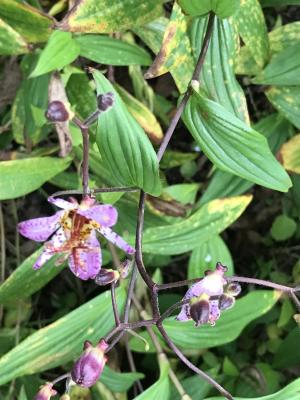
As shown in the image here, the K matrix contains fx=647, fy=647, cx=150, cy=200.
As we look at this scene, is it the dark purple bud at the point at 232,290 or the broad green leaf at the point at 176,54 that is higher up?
the broad green leaf at the point at 176,54

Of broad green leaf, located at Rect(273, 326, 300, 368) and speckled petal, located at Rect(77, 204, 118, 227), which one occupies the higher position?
speckled petal, located at Rect(77, 204, 118, 227)

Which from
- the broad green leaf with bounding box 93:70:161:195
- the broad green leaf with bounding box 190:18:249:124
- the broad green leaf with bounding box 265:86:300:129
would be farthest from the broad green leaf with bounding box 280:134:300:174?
the broad green leaf with bounding box 93:70:161:195

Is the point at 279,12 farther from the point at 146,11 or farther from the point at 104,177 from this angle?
the point at 104,177

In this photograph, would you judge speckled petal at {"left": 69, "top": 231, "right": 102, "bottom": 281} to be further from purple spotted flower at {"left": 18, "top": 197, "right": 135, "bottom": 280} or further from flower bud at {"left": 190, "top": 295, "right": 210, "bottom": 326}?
flower bud at {"left": 190, "top": 295, "right": 210, "bottom": 326}

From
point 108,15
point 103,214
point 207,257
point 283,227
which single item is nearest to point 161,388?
point 207,257

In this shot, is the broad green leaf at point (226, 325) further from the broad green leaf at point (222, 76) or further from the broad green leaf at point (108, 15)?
the broad green leaf at point (108, 15)

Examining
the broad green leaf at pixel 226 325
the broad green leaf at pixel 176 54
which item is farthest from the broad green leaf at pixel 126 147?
the broad green leaf at pixel 226 325
